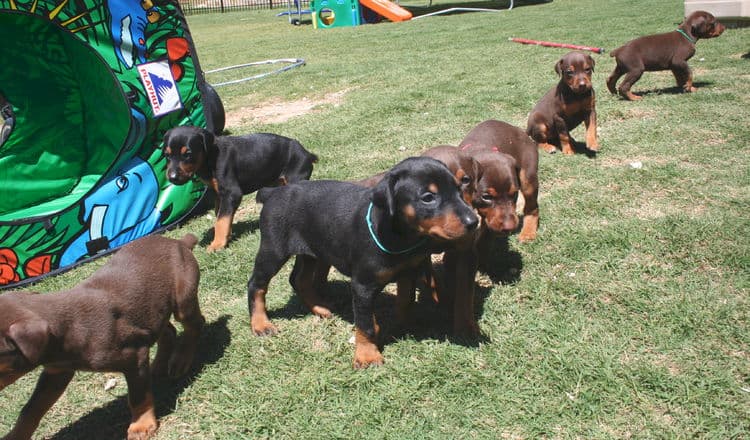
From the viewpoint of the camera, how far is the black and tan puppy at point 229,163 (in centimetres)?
608

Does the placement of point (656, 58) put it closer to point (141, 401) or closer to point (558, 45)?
point (558, 45)

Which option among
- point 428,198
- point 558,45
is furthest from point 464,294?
point 558,45

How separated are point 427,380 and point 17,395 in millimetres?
2939

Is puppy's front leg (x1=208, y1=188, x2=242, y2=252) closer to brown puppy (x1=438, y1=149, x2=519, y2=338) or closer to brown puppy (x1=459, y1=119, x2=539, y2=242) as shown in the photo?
brown puppy (x1=459, y1=119, x2=539, y2=242)

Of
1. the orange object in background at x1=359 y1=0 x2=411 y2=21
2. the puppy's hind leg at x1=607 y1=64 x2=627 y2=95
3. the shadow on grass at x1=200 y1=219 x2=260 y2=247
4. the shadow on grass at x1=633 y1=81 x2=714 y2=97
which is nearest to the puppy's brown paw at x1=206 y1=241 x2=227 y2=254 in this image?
the shadow on grass at x1=200 y1=219 x2=260 y2=247

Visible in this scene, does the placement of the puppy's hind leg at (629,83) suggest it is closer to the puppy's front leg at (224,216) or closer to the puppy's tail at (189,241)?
the puppy's front leg at (224,216)

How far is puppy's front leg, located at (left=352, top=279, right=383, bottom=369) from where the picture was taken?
3.70 metres

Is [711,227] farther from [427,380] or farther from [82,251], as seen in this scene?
[82,251]

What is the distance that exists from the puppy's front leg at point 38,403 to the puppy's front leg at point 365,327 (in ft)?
5.70

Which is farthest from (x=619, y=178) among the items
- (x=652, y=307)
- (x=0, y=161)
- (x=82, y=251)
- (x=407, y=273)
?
(x=0, y=161)

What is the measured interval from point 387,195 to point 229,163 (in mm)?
3449

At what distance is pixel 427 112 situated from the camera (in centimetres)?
993

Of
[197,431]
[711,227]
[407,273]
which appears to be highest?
[407,273]

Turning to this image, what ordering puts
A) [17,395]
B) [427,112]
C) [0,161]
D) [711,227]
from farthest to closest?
[427,112] → [0,161] → [711,227] → [17,395]
